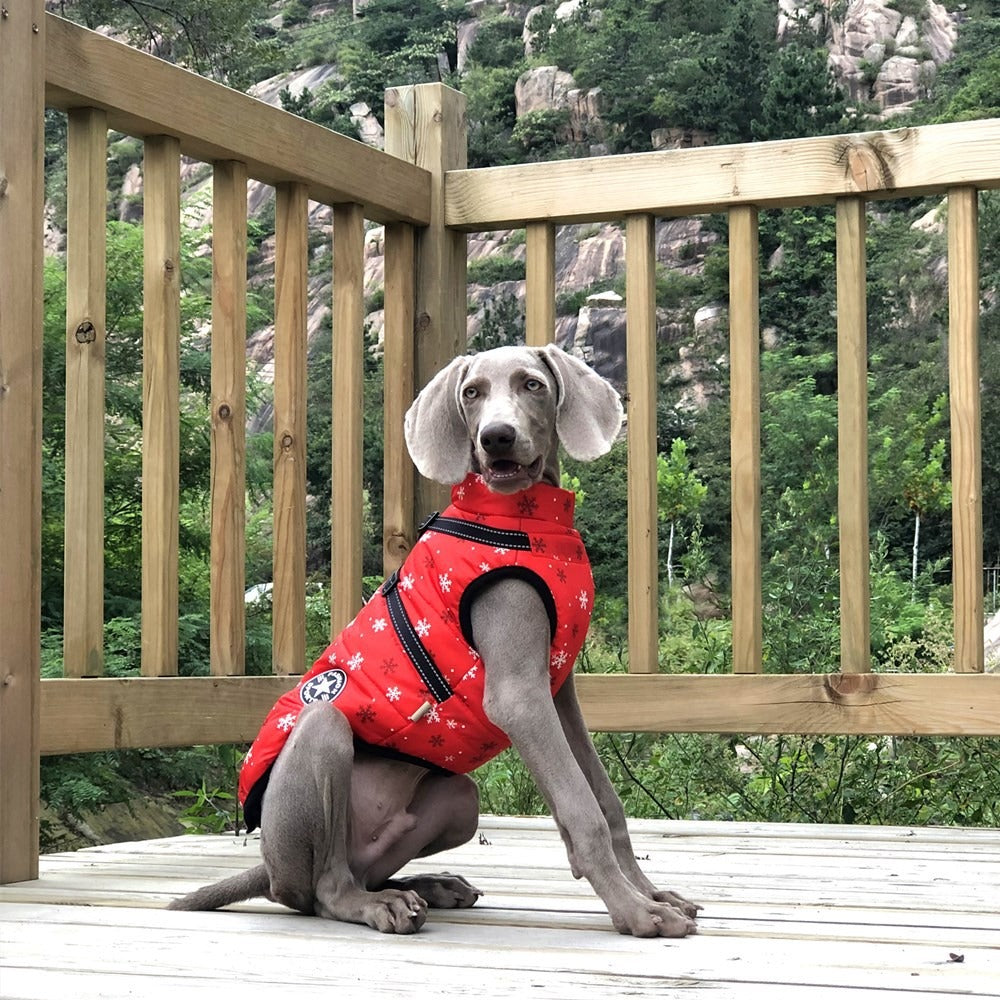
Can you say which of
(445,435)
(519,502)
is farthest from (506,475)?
(445,435)

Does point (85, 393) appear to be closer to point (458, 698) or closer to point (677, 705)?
point (458, 698)

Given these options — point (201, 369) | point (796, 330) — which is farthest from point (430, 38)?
point (201, 369)

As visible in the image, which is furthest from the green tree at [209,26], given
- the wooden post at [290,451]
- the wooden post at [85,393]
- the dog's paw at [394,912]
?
the dog's paw at [394,912]

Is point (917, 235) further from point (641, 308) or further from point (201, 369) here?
point (641, 308)

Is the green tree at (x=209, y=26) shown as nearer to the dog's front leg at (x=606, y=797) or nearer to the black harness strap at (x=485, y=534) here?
the black harness strap at (x=485, y=534)

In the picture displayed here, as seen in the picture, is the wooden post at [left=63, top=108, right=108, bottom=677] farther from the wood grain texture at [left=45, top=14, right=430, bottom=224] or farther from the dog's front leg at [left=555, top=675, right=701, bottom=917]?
the dog's front leg at [left=555, top=675, right=701, bottom=917]

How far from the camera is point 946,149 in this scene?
10.9 ft

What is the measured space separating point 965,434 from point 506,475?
57.6 inches

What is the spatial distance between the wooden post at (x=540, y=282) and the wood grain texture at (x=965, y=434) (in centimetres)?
100

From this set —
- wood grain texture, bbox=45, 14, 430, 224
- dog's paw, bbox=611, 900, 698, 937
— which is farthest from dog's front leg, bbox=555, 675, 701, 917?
wood grain texture, bbox=45, 14, 430, 224

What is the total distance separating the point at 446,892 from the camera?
2346 millimetres

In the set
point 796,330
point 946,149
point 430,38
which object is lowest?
point 946,149

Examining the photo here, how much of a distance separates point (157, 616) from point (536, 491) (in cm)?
105

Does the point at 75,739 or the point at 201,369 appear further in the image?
the point at 201,369
